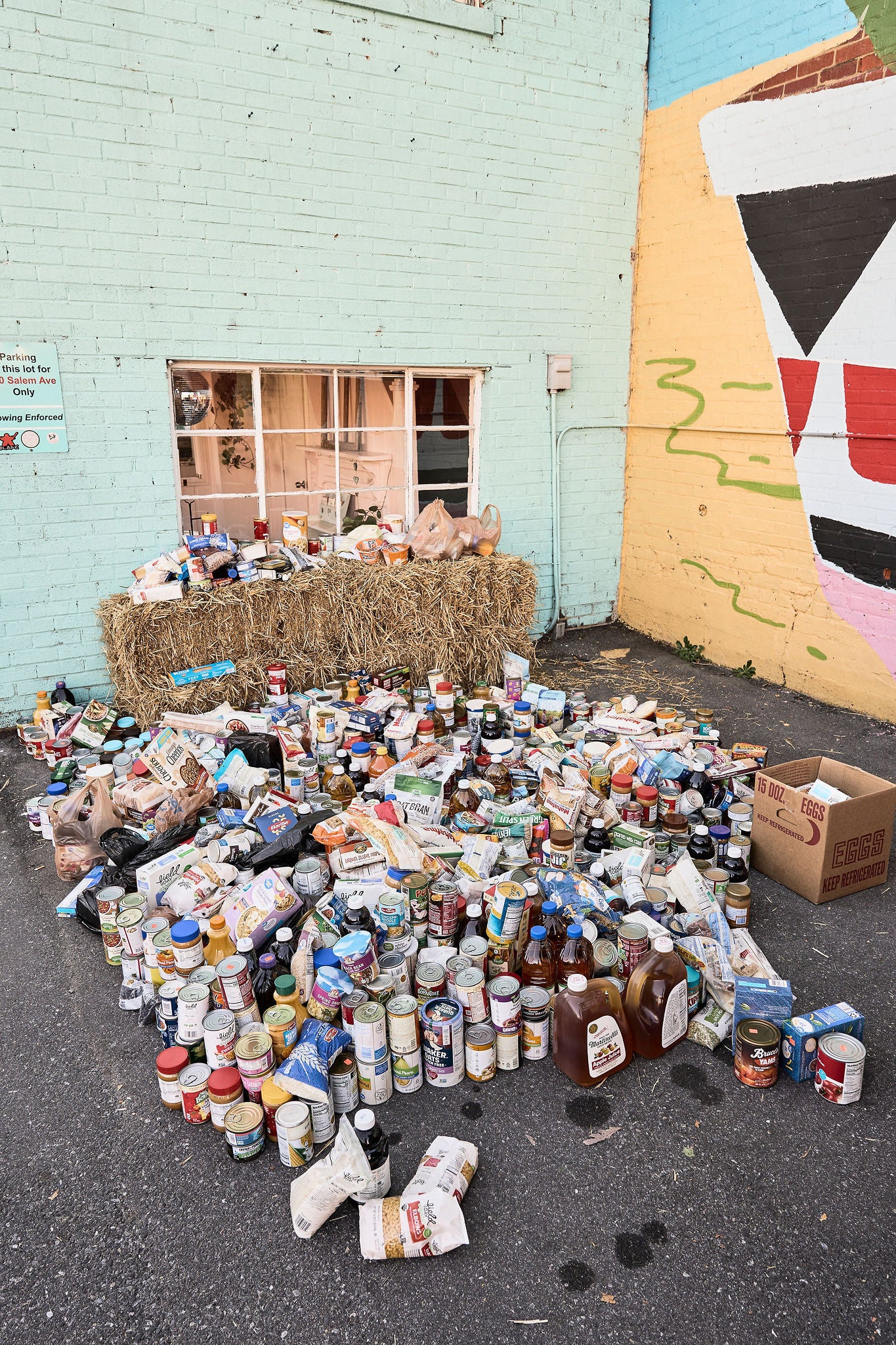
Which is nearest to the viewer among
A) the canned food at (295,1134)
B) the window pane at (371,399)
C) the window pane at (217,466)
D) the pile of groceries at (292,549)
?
the canned food at (295,1134)

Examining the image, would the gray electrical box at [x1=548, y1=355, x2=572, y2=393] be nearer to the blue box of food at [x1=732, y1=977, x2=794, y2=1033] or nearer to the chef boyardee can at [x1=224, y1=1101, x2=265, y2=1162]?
the blue box of food at [x1=732, y1=977, x2=794, y2=1033]

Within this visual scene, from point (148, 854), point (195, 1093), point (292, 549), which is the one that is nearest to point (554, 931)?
point (195, 1093)

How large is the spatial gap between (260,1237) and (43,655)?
4.43 metres

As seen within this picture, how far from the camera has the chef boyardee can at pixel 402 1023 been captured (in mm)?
2758

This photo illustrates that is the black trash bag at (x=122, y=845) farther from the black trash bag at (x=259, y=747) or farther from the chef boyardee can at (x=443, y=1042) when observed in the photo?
the chef boyardee can at (x=443, y=1042)

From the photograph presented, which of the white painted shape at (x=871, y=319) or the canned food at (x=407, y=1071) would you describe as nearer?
the canned food at (x=407, y=1071)

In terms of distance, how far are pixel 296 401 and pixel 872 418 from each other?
163 inches

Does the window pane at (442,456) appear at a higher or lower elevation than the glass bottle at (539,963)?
higher

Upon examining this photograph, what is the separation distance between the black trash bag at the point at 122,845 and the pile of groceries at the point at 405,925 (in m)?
0.04

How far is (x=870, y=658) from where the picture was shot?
586 cm

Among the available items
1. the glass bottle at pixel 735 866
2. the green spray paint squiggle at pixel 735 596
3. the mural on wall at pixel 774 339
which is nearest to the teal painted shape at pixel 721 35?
the mural on wall at pixel 774 339

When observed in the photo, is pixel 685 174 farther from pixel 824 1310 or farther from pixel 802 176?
pixel 824 1310

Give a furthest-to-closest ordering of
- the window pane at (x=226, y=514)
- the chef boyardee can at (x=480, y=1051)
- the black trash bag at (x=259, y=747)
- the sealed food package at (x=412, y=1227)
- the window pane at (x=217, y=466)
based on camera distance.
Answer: the window pane at (x=226, y=514)
the window pane at (x=217, y=466)
the black trash bag at (x=259, y=747)
the chef boyardee can at (x=480, y=1051)
the sealed food package at (x=412, y=1227)

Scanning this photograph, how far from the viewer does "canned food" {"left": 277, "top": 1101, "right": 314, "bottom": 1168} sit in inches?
98.7
